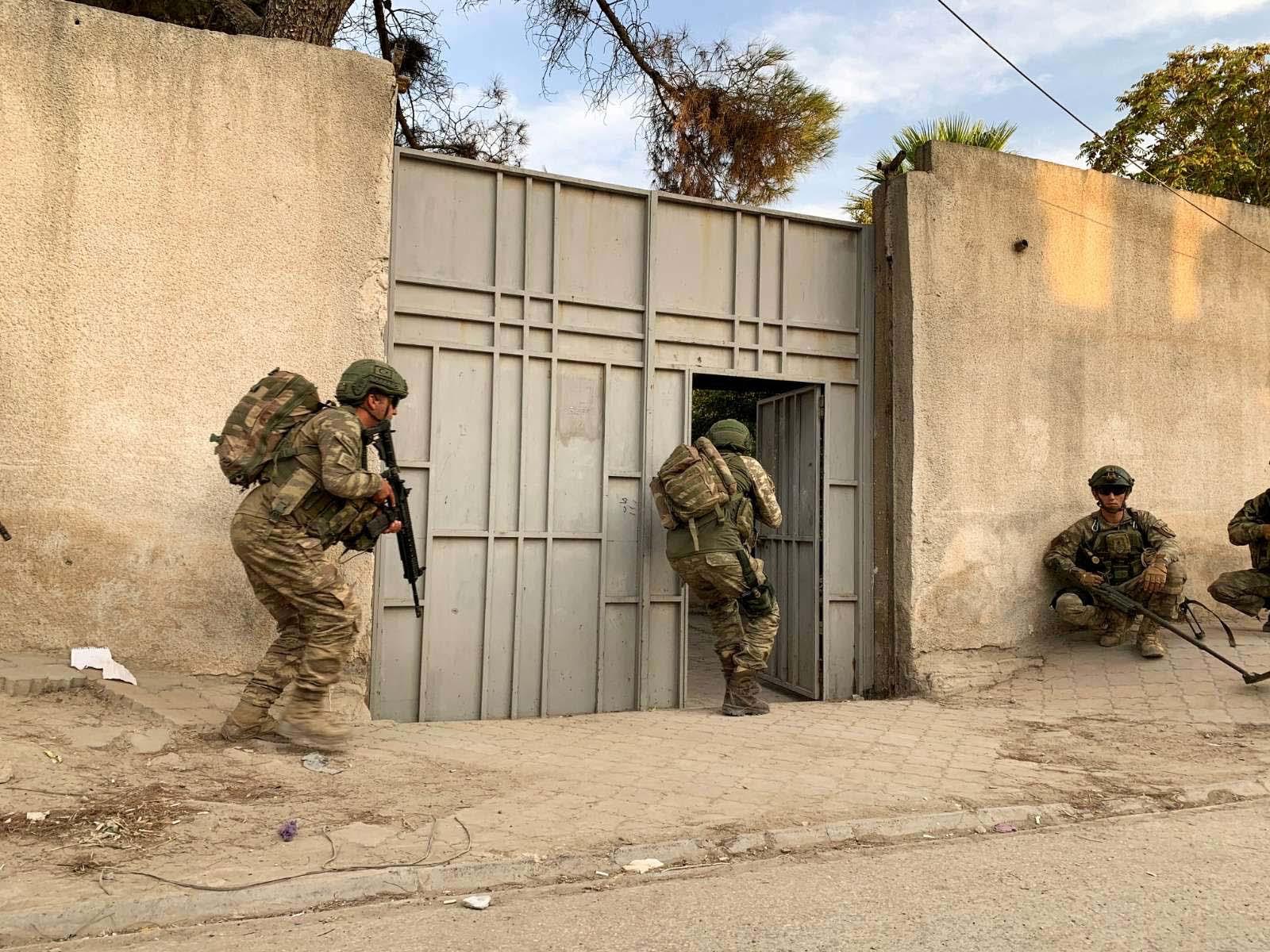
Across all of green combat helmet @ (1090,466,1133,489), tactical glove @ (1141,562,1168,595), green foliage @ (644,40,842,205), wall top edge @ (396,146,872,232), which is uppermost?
green foliage @ (644,40,842,205)

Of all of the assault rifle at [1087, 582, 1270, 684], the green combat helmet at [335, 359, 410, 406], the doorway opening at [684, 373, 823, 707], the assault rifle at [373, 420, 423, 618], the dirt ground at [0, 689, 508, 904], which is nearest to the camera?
the dirt ground at [0, 689, 508, 904]

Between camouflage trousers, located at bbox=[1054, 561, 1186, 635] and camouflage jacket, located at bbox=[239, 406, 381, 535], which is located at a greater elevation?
camouflage jacket, located at bbox=[239, 406, 381, 535]

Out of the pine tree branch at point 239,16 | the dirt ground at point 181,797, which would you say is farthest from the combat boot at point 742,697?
the pine tree branch at point 239,16

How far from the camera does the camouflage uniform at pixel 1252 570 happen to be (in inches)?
275

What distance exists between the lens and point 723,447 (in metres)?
6.32

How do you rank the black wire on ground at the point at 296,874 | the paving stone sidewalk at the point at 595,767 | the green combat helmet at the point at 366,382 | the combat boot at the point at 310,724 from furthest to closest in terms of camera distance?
the green combat helmet at the point at 366,382, the combat boot at the point at 310,724, the paving stone sidewalk at the point at 595,767, the black wire on ground at the point at 296,874

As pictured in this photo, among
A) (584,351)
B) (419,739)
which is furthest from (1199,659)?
(419,739)

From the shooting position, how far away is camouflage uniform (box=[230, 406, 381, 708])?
14.7 feet

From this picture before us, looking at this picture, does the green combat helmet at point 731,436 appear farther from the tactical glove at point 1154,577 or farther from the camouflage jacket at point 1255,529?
the camouflage jacket at point 1255,529

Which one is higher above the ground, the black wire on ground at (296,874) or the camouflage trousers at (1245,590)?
the camouflage trousers at (1245,590)

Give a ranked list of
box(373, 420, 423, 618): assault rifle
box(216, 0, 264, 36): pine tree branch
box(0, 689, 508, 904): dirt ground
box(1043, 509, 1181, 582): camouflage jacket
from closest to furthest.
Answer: box(0, 689, 508, 904): dirt ground
box(373, 420, 423, 618): assault rifle
box(1043, 509, 1181, 582): camouflage jacket
box(216, 0, 264, 36): pine tree branch

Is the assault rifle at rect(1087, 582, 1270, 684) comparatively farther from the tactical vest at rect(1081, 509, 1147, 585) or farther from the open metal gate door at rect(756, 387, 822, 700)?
the open metal gate door at rect(756, 387, 822, 700)

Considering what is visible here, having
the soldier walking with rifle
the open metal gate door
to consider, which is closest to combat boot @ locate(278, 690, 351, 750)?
the soldier walking with rifle

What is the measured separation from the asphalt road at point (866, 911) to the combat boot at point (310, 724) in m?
1.65
